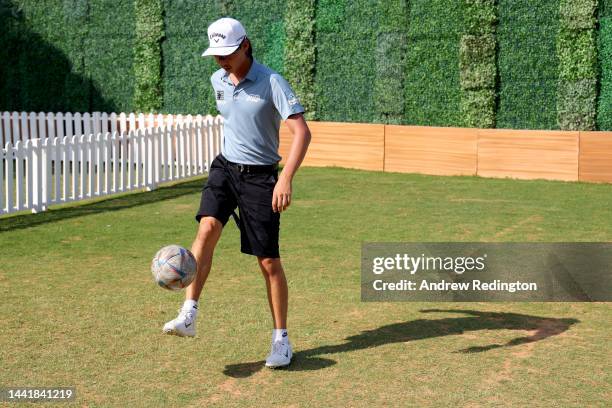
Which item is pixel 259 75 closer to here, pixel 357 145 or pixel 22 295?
pixel 22 295

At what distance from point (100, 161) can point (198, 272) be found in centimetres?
849

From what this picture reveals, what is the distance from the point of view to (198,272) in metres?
6.21

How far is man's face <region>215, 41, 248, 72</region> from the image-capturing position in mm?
5840

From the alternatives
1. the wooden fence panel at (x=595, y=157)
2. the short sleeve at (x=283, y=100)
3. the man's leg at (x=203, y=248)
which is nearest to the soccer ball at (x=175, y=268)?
the man's leg at (x=203, y=248)

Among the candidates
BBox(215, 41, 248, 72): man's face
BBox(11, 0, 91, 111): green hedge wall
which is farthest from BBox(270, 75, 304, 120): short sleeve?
BBox(11, 0, 91, 111): green hedge wall

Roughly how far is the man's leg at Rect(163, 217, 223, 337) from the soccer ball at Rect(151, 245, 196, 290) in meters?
0.09

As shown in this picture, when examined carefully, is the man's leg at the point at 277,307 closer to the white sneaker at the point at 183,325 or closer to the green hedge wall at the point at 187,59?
the white sneaker at the point at 183,325

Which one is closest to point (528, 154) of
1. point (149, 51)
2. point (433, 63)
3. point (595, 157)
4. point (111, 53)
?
point (595, 157)

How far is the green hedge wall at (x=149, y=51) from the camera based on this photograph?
20781mm

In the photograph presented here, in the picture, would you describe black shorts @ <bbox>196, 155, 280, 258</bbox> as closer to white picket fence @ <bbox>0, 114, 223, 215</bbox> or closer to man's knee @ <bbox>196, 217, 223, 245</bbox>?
man's knee @ <bbox>196, 217, 223, 245</bbox>

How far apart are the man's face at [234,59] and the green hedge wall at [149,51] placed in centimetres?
1535

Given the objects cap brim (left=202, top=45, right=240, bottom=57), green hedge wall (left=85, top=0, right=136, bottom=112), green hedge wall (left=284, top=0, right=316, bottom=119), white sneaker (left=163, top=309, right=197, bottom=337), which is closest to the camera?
cap brim (left=202, top=45, right=240, bottom=57)

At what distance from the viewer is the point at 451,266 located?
9445 millimetres

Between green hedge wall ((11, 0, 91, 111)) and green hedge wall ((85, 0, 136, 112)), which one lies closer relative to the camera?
green hedge wall ((85, 0, 136, 112))
